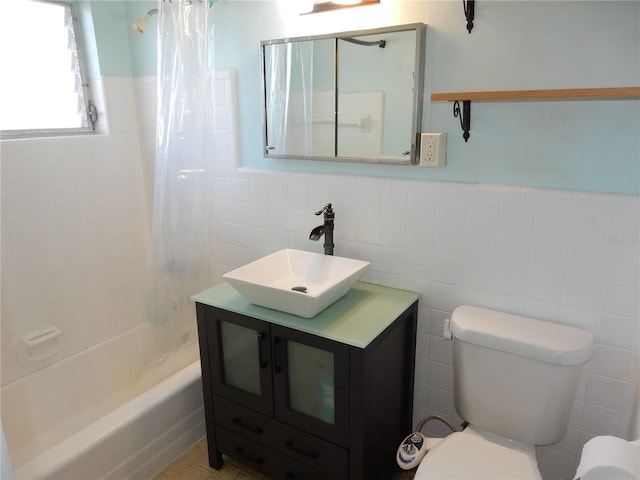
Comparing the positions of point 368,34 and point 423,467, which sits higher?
point 368,34

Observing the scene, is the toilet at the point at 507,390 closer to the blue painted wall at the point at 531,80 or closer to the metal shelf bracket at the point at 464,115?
the blue painted wall at the point at 531,80

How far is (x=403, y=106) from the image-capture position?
5.70 ft

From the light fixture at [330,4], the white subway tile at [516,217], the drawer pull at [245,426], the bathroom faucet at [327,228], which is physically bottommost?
the drawer pull at [245,426]

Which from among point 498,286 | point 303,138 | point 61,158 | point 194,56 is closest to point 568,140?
point 498,286

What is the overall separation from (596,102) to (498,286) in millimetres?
688

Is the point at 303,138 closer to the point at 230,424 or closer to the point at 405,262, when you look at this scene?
the point at 405,262

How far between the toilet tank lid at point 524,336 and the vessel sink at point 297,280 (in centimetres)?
44

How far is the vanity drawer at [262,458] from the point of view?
5.76 ft

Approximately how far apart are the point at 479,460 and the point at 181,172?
5.45 feet

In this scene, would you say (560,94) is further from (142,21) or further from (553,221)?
(142,21)

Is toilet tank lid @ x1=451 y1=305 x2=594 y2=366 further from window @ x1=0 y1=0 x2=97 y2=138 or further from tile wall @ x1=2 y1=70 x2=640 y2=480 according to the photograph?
window @ x1=0 y1=0 x2=97 y2=138

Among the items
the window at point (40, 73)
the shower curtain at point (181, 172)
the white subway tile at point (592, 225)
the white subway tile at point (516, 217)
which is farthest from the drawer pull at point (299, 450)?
the window at point (40, 73)

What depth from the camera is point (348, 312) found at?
172 cm

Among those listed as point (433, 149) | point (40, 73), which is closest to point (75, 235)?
point (40, 73)
